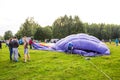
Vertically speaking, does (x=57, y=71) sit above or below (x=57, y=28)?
below

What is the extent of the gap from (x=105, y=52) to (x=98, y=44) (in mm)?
1744

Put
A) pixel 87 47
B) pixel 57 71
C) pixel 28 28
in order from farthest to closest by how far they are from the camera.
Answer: pixel 28 28, pixel 87 47, pixel 57 71

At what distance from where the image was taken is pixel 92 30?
145250 mm

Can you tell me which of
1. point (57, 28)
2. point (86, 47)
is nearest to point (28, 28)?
point (57, 28)

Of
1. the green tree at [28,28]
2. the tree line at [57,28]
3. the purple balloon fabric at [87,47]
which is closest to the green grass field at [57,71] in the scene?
the purple balloon fabric at [87,47]

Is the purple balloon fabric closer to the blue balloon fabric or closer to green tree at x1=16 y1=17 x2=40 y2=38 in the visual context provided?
the blue balloon fabric

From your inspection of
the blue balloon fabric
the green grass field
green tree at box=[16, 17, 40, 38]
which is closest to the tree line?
green tree at box=[16, 17, 40, 38]

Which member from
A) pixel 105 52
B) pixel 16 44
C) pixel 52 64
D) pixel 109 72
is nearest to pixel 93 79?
pixel 109 72

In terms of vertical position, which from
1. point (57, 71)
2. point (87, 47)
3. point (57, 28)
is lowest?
point (57, 71)

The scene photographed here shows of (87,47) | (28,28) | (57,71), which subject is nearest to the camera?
(57,71)

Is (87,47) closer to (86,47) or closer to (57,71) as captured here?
(86,47)

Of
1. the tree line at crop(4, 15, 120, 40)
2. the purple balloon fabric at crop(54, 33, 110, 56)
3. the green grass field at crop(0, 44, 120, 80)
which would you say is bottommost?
the green grass field at crop(0, 44, 120, 80)

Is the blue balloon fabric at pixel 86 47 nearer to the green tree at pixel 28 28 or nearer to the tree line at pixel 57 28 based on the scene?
the tree line at pixel 57 28

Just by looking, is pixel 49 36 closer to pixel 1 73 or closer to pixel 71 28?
pixel 71 28
